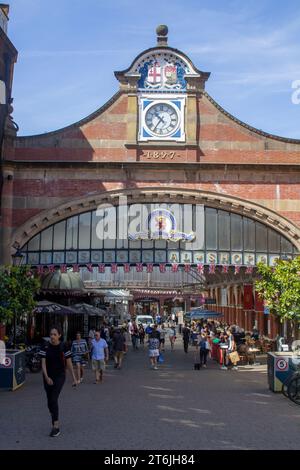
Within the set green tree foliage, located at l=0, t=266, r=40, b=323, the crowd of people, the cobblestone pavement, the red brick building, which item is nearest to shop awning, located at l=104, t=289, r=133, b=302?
the crowd of people

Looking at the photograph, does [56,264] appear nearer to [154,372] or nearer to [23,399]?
[154,372]

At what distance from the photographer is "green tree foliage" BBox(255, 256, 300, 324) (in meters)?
20.6

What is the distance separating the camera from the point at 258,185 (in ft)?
90.9

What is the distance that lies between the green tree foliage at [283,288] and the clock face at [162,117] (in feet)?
29.3

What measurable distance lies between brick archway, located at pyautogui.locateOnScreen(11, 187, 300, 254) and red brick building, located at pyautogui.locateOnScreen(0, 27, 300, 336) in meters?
0.04

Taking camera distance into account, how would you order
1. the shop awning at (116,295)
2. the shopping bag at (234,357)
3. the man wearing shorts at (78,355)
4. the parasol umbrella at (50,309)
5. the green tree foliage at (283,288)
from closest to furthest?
the man wearing shorts at (78,355), the green tree foliage at (283,288), the shopping bag at (234,357), the parasol umbrella at (50,309), the shop awning at (116,295)

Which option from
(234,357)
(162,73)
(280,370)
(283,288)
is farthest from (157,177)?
(280,370)

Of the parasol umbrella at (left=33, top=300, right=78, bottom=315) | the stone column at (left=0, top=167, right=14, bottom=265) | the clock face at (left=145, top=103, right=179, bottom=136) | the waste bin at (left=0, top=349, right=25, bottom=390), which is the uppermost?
the clock face at (left=145, top=103, right=179, bottom=136)

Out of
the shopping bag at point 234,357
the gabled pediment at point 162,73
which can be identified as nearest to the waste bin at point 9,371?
the shopping bag at point 234,357

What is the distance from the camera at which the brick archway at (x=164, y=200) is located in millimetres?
27297

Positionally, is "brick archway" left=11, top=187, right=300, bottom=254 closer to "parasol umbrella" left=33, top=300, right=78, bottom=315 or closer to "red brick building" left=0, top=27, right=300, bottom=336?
"red brick building" left=0, top=27, right=300, bottom=336

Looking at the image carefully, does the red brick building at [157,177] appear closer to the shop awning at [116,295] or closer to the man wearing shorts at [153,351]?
the man wearing shorts at [153,351]

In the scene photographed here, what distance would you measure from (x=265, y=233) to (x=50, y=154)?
10227 millimetres
